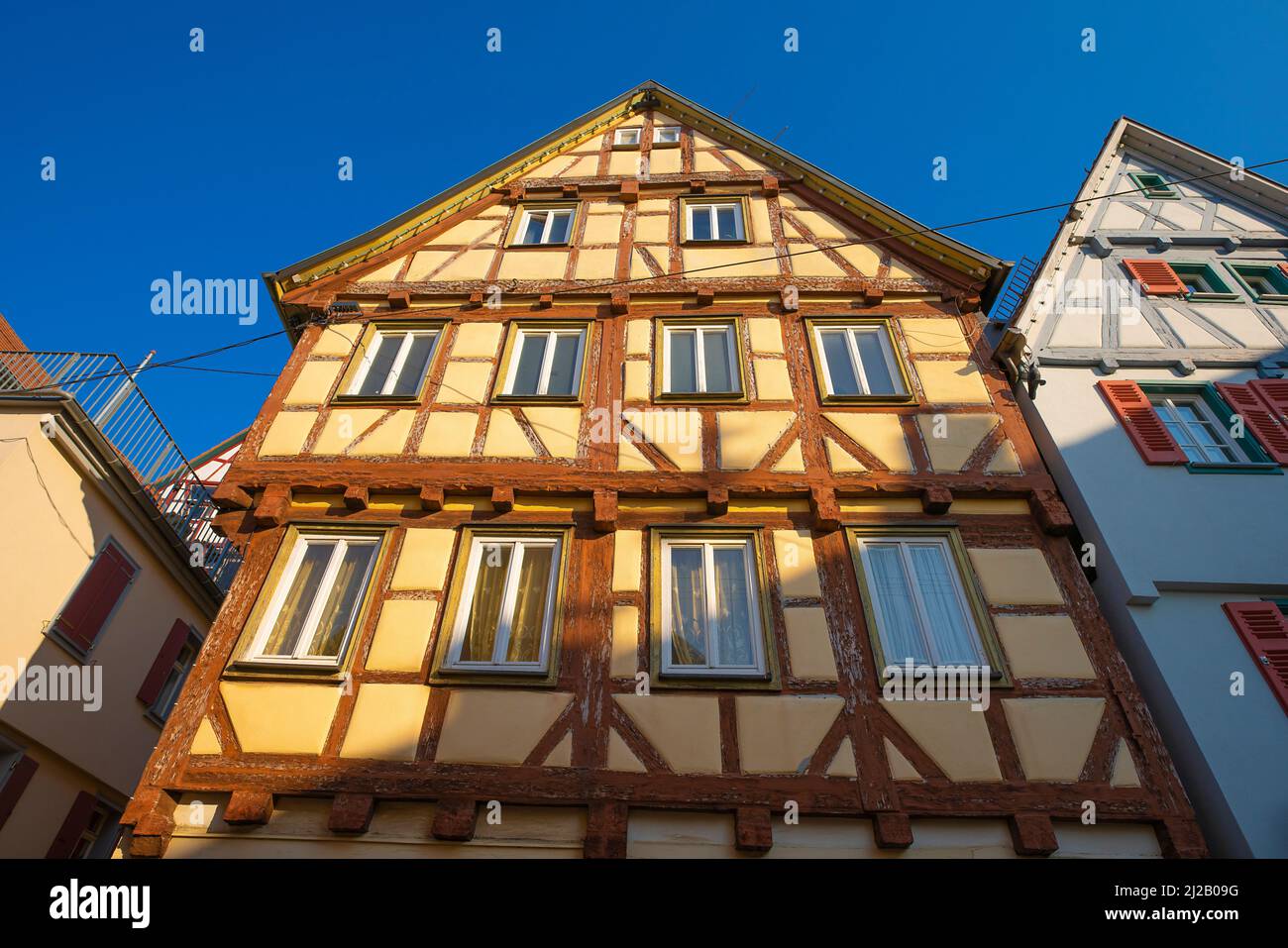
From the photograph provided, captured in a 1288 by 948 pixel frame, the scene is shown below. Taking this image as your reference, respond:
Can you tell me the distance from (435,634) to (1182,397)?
9240mm

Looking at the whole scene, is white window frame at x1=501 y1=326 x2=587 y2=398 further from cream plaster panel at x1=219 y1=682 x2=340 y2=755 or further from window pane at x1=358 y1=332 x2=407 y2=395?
cream plaster panel at x1=219 y1=682 x2=340 y2=755

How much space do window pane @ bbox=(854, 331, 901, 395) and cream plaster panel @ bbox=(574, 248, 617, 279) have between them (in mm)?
3647

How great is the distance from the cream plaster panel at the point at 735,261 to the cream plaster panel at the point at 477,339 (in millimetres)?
2954

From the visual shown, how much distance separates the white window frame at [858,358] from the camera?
913 centimetres

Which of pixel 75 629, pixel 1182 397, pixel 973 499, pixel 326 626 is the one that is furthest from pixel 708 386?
pixel 75 629

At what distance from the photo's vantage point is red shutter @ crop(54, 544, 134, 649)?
9688mm

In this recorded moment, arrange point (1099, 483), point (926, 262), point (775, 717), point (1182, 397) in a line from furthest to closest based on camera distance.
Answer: point (926, 262)
point (1182, 397)
point (1099, 483)
point (775, 717)

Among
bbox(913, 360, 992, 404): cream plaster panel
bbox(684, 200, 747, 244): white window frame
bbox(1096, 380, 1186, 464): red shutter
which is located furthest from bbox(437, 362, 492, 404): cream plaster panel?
bbox(1096, 380, 1186, 464): red shutter

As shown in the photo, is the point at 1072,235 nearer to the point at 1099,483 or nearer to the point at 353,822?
the point at 1099,483

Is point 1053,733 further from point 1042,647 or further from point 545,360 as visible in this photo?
point 545,360

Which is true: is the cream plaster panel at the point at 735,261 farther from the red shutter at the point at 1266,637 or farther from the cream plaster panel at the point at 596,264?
the red shutter at the point at 1266,637

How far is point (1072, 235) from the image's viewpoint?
11.2 m

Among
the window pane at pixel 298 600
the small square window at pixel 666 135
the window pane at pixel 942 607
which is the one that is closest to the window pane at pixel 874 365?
the window pane at pixel 942 607

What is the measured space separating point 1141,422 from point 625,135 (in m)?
9.86
